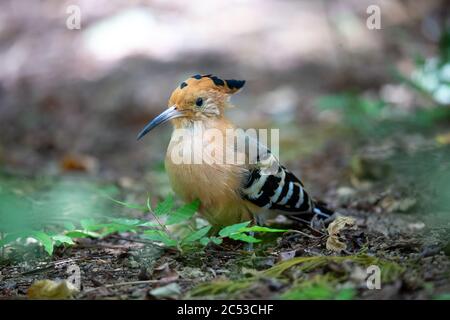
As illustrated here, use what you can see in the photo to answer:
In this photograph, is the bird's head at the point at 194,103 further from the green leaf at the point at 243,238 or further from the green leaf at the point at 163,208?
the green leaf at the point at 243,238

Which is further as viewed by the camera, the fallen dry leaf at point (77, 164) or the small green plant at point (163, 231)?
the fallen dry leaf at point (77, 164)

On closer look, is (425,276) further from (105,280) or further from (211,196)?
(105,280)

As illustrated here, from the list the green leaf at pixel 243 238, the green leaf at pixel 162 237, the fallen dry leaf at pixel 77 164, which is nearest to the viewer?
the green leaf at pixel 243 238

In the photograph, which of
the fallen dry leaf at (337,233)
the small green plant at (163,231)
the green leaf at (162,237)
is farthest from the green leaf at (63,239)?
the fallen dry leaf at (337,233)

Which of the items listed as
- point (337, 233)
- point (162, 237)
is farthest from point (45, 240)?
point (337, 233)

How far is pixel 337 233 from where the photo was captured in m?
3.99

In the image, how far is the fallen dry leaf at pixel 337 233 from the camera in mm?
3877

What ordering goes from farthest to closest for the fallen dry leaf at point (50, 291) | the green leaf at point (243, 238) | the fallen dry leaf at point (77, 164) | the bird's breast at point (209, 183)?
the fallen dry leaf at point (77, 164) → the bird's breast at point (209, 183) → the green leaf at point (243, 238) → the fallen dry leaf at point (50, 291)

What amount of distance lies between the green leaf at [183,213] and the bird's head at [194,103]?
714mm

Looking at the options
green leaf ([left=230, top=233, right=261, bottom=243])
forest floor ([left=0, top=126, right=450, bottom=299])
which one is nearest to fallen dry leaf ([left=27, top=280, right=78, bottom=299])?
forest floor ([left=0, top=126, right=450, bottom=299])

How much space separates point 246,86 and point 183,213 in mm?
5710

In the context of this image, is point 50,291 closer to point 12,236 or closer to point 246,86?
point 12,236

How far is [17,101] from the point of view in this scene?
9.12 m
